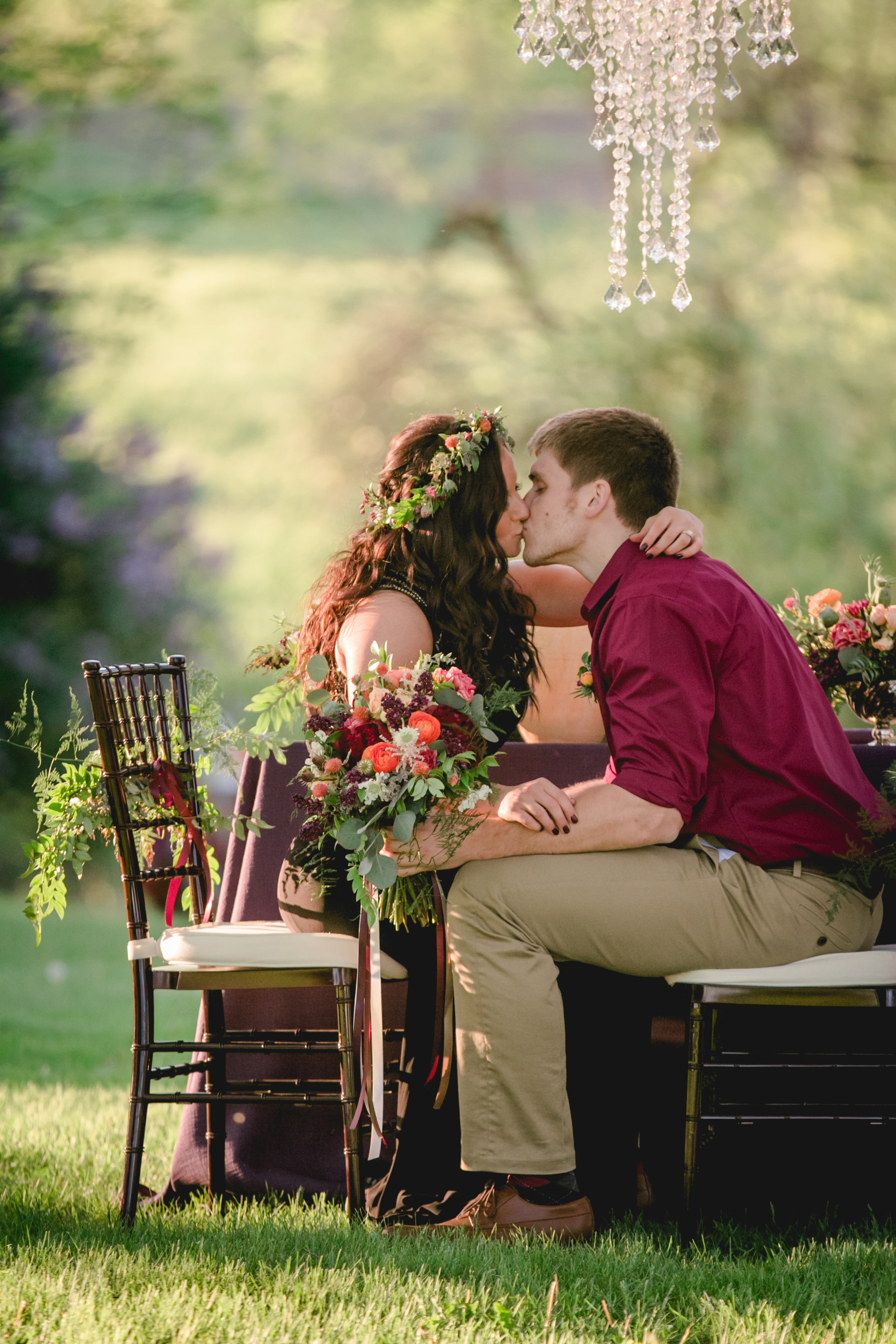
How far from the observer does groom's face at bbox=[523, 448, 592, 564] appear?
254cm

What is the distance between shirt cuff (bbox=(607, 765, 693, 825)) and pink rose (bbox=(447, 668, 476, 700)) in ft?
0.91

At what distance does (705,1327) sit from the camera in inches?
74.2

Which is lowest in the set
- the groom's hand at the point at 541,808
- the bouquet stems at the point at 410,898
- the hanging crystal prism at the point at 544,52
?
the bouquet stems at the point at 410,898

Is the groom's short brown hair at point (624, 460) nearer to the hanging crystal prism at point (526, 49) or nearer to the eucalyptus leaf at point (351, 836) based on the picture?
the eucalyptus leaf at point (351, 836)

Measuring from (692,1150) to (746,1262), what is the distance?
18cm

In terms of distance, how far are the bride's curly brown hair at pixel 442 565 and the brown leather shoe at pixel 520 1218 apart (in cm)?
96

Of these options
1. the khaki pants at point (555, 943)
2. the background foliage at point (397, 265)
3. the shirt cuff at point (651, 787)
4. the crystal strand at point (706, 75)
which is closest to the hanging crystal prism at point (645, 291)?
the crystal strand at point (706, 75)

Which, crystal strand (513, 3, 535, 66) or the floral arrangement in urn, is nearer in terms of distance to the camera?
the floral arrangement in urn

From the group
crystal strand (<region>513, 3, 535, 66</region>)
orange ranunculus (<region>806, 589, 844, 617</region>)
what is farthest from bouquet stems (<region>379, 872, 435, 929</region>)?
crystal strand (<region>513, 3, 535, 66</region>)

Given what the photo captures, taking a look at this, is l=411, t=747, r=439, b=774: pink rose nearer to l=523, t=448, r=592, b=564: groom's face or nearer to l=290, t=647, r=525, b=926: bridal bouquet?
→ l=290, t=647, r=525, b=926: bridal bouquet

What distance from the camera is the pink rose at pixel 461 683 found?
2258 mm

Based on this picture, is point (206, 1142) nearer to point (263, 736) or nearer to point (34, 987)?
point (263, 736)

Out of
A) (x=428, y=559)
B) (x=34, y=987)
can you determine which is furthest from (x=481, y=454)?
(x=34, y=987)

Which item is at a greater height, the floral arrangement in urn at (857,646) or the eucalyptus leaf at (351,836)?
the floral arrangement in urn at (857,646)
